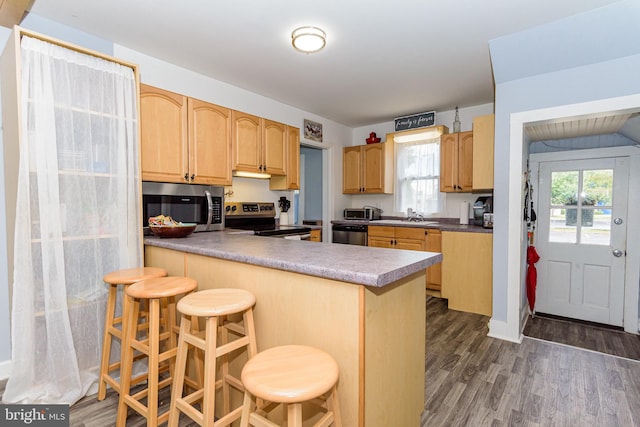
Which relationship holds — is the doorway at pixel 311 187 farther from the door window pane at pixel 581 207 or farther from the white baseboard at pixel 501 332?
the door window pane at pixel 581 207

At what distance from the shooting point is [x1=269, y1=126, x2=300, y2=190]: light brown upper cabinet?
3.80 m

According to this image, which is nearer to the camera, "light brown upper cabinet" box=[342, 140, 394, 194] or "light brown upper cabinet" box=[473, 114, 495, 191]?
"light brown upper cabinet" box=[473, 114, 495, 191]

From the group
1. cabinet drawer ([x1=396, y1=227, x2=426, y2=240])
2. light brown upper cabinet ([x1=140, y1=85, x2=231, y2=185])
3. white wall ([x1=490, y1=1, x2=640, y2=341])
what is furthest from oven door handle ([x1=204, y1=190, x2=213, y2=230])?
white wall ([x1=490, y1=1, x2=640, y2=341])

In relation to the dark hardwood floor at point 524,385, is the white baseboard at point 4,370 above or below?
above

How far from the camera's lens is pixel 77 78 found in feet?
6.36

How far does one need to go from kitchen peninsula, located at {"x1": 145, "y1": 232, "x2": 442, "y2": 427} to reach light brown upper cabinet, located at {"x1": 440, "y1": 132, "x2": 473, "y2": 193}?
2811mm

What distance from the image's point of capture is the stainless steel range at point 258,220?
134 inches

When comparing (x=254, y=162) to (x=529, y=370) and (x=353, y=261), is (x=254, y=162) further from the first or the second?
(x=529, y=370)

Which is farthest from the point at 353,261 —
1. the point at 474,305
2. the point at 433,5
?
the point at 474,305

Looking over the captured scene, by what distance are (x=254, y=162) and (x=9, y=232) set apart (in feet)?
6.59

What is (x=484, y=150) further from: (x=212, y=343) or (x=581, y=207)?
(x=212, y=343)

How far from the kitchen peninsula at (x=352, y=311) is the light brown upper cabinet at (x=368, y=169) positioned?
323 centimetres

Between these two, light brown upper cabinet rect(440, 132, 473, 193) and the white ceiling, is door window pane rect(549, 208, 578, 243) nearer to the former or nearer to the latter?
light brown upper cabinet rect(440, 132, 473, 193)

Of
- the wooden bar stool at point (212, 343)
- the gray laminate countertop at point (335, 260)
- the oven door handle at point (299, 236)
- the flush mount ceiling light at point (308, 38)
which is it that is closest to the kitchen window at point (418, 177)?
the oven door handle at point (299, 236)
